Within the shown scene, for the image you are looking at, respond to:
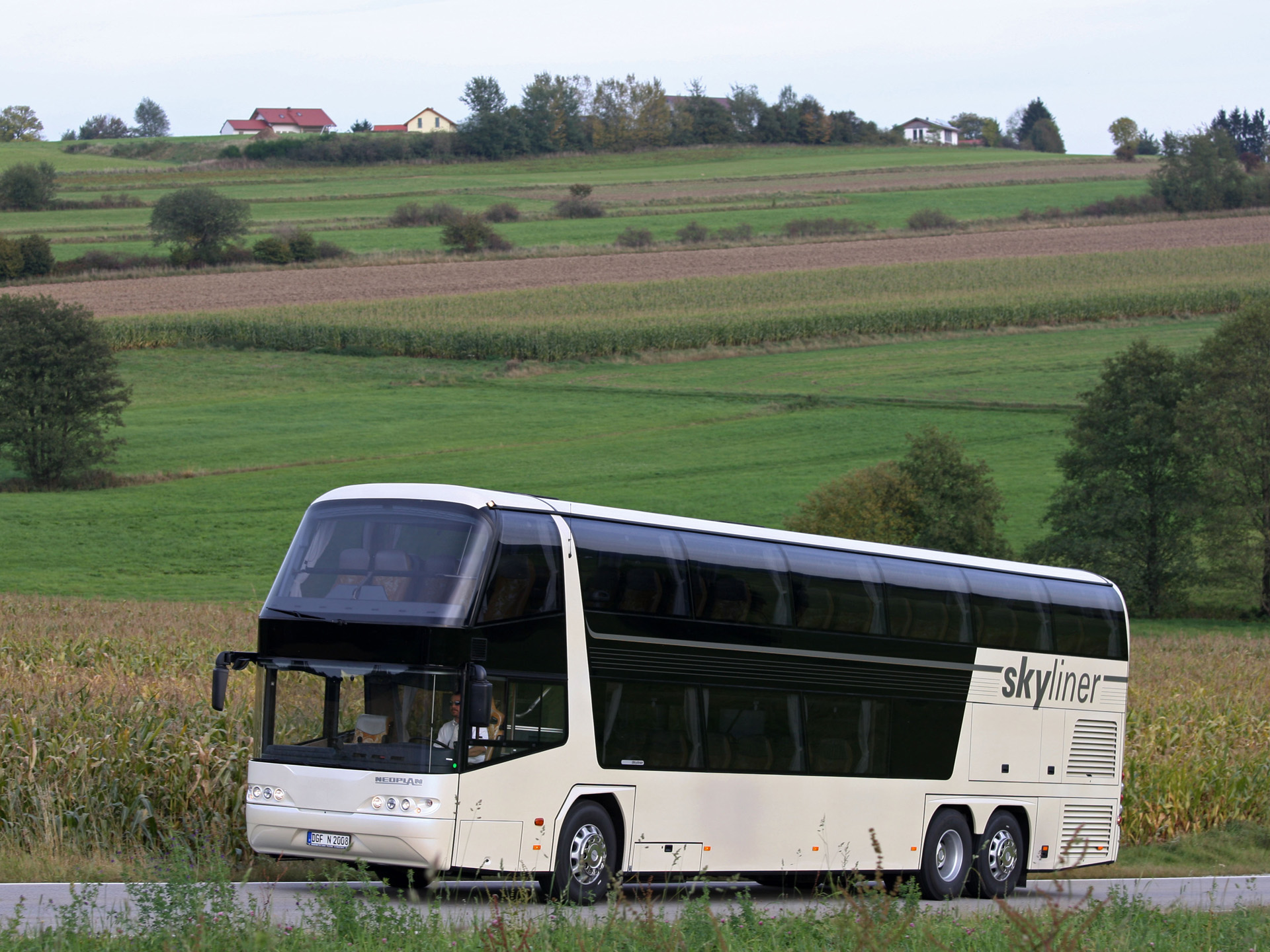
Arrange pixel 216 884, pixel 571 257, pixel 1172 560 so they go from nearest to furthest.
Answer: pixel 216 884 → pixel 1172 560 → pixel 571 257

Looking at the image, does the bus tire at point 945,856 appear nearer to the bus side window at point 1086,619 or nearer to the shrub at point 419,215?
the bus side window at point 1086,619

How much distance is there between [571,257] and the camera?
103188 mm

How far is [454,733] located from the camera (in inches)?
436

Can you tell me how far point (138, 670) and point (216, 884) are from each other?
426 inches

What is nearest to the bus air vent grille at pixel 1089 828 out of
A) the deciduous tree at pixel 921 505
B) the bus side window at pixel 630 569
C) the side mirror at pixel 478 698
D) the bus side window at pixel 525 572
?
the bus side window at pixel 630 569

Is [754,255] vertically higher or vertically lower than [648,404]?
higher

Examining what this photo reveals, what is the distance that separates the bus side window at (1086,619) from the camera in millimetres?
16641

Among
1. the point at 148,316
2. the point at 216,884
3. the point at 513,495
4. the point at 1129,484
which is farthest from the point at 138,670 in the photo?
the point at 148,316

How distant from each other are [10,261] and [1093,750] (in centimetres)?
8863

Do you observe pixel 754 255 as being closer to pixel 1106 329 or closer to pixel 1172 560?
pixel 1106 329

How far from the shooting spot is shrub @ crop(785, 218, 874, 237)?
11362 cm

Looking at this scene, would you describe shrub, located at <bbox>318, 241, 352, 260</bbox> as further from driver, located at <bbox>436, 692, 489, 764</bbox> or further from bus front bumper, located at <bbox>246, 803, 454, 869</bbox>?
driver, located at <bbox>436, 692, 489, 764</bbox>

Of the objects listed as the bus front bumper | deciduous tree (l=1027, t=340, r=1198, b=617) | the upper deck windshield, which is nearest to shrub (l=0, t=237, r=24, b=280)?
deciduous tree (l=1027, t=340, r=1198, b=617)

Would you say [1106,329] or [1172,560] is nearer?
[1172,560]
